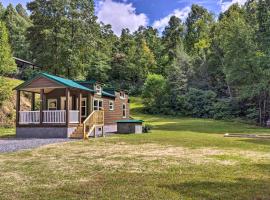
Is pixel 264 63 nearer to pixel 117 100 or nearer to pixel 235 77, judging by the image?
pixel 235 77

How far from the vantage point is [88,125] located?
731 inches

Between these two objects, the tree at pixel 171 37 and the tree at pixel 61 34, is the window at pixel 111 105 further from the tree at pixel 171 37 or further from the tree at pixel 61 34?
the tree at pixel 171 37

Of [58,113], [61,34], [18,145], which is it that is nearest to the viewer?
[18,145]

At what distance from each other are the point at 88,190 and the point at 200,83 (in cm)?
4451

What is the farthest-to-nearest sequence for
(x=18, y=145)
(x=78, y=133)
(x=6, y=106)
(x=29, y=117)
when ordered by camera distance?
(x=6, y=106), (x=29, y=117), (x=78, y=133), (x=18, y=145)

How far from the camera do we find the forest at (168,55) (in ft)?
96.3

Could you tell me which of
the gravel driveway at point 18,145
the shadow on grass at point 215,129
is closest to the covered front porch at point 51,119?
the gravel driveway at point 18,145

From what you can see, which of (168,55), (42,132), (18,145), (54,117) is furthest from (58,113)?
(168,55)

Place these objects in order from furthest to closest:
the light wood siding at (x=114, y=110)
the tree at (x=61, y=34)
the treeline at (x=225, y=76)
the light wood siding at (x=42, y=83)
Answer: the treeline at (x=225, y=76) < the tree at (x=61, y=34) < the light wood siding at (x=114, y=110) < the light wood siding at (x=42, y=83)

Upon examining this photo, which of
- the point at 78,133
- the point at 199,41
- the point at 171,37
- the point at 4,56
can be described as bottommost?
the point at 78,133

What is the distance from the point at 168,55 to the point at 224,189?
205ft

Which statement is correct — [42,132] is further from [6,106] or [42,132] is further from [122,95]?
[6,106]

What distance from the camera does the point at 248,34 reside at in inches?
1307

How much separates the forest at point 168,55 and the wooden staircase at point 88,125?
35.9 feet
